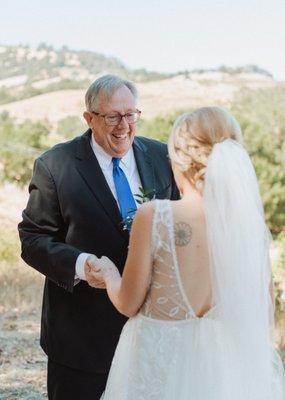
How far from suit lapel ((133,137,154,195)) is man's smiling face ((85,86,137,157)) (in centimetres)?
12

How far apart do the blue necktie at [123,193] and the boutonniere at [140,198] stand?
25mm

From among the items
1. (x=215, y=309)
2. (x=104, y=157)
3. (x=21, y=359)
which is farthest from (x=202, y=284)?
(x=21, y=359)

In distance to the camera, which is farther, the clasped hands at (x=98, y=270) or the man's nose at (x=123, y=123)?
the man's nose at (x=123, y=123)

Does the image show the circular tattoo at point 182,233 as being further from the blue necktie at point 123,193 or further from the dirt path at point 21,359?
the dirt path at point 21,359

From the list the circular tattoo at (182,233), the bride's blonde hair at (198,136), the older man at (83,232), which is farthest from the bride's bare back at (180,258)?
the older man at (83,232)

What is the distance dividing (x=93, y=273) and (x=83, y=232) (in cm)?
34

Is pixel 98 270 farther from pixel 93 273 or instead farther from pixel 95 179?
pixel 95 179

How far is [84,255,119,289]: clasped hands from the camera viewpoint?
2762 millimetres

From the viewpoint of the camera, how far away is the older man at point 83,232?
3.20m

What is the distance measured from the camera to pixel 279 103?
145ft

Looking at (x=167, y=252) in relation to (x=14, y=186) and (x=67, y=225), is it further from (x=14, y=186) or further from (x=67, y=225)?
(x=14, y=186)

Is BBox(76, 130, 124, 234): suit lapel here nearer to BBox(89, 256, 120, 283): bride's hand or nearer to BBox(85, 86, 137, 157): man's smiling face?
BBox(85, 86, 137, 157): man's smiling face

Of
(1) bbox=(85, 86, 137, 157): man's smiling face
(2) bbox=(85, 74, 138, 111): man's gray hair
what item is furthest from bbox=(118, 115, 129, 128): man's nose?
(2) bbox=(85, 74, 138, 111): man's gray hair

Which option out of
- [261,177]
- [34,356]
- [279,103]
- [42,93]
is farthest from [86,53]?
[34,356]
